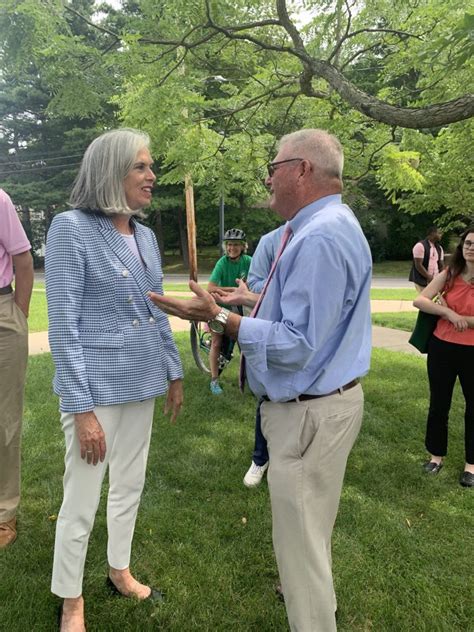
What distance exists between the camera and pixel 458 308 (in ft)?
12.3

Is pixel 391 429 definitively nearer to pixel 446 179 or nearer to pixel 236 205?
pixel 446 179

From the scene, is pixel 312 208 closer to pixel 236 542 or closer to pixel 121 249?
pixel 121 249

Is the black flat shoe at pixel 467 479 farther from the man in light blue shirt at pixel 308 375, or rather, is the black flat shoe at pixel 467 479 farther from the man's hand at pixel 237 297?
the man's hand at pixel 237 297

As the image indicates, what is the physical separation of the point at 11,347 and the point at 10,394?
0.29m

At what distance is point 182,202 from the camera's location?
1198 inches

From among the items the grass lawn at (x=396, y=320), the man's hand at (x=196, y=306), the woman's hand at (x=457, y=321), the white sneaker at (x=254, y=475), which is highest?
the man's hand at (x=196, y=306)

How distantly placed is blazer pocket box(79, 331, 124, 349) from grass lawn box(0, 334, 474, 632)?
4.45 feet

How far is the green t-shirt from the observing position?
546 cm

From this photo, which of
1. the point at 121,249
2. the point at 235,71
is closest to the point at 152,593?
the point at 121,249

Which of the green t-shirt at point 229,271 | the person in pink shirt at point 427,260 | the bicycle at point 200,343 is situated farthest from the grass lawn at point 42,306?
the green t-shirt at point 229,271

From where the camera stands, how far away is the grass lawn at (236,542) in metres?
2.38

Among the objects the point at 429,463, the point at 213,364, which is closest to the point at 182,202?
the point at 213,364

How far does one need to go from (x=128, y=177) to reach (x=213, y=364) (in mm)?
3610

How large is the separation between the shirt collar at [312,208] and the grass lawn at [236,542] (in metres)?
1.93
